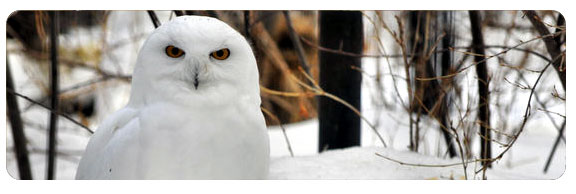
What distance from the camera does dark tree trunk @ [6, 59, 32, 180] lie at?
1.68m

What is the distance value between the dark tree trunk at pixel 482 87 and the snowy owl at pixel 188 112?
2.03ft

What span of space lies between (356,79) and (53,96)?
0.80m

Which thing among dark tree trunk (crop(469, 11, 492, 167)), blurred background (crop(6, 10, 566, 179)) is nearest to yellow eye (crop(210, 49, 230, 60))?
blurred background (crop(6, 10, 566, 179))

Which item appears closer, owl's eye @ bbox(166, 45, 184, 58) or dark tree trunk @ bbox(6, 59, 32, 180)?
owl's eye @ bbox(166, 45, 184, 58)

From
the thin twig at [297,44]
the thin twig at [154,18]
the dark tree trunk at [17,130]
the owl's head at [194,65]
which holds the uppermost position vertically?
the thin twig at [154,18]

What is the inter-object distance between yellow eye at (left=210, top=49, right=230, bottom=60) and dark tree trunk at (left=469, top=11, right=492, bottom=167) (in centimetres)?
69

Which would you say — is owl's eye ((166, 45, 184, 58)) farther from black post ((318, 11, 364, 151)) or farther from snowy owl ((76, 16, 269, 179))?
black post ((318, 11, 364, 151))

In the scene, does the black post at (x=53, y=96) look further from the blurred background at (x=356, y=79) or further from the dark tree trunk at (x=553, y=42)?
the dark tree trunk at (x=553, y=42)

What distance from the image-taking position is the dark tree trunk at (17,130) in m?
1.68

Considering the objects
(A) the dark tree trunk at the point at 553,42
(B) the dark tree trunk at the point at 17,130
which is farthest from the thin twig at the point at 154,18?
(A) the dark tree trunk at the point at 553,42

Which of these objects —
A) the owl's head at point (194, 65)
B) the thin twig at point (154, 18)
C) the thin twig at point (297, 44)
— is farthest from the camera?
the thin twig at point (297, 44)

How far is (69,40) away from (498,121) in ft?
3.75

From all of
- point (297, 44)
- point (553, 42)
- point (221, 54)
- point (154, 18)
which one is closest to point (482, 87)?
point (553, 42)

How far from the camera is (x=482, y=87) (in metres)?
1.72
